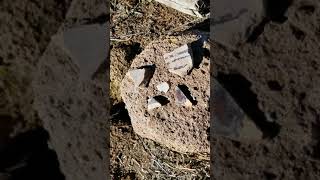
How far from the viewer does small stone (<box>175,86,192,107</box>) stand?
128cm

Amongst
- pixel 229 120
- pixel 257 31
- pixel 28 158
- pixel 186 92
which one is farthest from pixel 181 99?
pixel 28 158

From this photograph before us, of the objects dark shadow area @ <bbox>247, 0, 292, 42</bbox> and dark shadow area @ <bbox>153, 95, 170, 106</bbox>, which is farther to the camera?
dark shadow area @ <bbox>153, 95, 170, 106</bbox>

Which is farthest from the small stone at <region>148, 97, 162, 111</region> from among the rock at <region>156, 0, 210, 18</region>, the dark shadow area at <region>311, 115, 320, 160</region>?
the dark shadow area at <region>311, 115, 320, 160</region>

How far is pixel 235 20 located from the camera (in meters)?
1.22

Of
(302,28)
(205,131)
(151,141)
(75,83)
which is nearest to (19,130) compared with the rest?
(75,83)

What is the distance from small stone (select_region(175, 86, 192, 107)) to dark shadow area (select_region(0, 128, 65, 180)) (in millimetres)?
330

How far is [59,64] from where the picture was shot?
1296 mm

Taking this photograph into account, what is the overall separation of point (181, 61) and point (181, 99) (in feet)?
0.28

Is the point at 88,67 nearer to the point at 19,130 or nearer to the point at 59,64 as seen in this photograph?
the point at 59,64

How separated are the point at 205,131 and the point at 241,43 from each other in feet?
0.71

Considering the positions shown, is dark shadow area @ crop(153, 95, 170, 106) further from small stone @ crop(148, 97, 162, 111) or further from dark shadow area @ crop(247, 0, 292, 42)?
dark shadow area @ crop(247, 0, 292, 42)

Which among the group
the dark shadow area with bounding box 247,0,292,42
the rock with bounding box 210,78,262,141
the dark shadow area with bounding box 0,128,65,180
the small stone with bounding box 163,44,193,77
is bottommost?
the dark shadow area with bounding box 0,128,65,180

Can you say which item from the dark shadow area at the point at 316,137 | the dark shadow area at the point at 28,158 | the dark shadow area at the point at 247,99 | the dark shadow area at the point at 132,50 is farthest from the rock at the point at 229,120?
the dark shadow area at the point at 28,158

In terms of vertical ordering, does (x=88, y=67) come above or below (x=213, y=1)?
below
